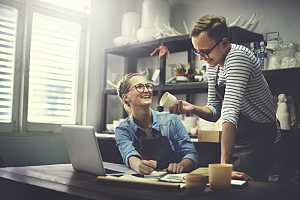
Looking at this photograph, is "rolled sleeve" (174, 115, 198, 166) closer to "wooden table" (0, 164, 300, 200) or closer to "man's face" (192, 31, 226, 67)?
"man's face" (192, 31, 226, 67)

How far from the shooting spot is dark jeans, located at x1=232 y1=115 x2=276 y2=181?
6.34 ft

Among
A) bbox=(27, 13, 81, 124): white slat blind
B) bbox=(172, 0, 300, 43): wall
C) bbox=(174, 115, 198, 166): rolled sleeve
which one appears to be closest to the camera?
bbox=(174, 115, 198, 166): rolled sleeve

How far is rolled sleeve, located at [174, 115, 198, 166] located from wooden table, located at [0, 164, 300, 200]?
2.08ft

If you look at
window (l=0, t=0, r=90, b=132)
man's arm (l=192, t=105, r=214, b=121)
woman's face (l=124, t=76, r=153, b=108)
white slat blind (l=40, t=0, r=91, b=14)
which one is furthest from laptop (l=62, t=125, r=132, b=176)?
white slat blind (l=40, t=0, r=91, b=14)

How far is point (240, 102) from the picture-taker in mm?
1849

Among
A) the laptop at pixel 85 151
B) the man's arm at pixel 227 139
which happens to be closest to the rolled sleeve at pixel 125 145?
the laptop at pixel 85 151

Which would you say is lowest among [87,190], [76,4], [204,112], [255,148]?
[87,190]

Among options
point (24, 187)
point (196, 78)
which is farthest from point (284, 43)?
point (24, 187)

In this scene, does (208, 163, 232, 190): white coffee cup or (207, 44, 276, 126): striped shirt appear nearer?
(208, 163, 232, 190): white coffee cup

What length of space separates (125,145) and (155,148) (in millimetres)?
247

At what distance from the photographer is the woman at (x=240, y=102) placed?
1826mm

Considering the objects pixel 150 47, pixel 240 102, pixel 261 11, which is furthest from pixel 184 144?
pixel 150 47

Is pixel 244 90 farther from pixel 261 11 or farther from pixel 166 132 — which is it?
pixel 261 11

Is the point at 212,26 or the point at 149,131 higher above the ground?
the point at 212,26
